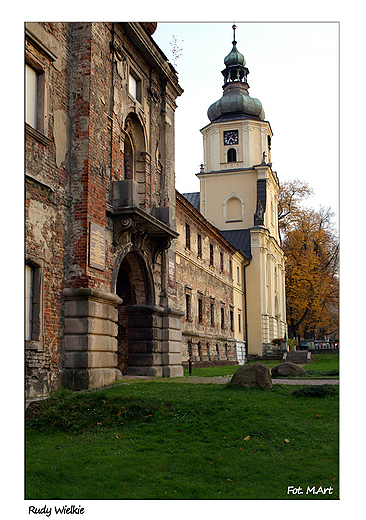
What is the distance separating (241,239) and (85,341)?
33.3 m

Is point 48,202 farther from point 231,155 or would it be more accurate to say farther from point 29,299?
point 231,155

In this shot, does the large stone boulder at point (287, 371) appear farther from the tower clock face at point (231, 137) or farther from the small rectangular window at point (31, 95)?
the tower clock face at point (231, 137)

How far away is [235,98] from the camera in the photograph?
1879 inches

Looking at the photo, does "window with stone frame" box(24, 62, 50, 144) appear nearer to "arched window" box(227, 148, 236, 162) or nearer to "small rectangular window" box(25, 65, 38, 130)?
"small rectangular window" box(25, 65, 38, 130)

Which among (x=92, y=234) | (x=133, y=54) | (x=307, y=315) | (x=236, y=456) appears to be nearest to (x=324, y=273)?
(x=307, y=315)

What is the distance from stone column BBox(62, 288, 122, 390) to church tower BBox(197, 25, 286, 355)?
31232mm

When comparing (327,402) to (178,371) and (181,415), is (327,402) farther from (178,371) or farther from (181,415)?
(178,371)

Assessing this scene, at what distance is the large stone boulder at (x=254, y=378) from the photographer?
12305mm

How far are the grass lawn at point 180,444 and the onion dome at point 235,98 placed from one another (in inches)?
1514

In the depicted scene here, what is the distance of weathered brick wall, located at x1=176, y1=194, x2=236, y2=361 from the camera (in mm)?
27484

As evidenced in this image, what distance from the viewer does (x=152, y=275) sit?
17656mm

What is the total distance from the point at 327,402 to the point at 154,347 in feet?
23.4

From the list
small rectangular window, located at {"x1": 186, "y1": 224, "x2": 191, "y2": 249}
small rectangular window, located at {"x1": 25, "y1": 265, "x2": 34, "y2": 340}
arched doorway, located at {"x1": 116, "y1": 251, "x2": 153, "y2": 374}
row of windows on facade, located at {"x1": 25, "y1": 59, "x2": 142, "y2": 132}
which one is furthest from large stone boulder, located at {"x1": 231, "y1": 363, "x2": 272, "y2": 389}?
small rectangular window, located at {"x1": 186, "y1": 224, "x2": 191, "y2": 249}

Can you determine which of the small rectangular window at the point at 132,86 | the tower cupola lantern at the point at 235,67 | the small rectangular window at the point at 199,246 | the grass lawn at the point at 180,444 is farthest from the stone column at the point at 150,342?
the tower cupola lantern at the point at 235,67
